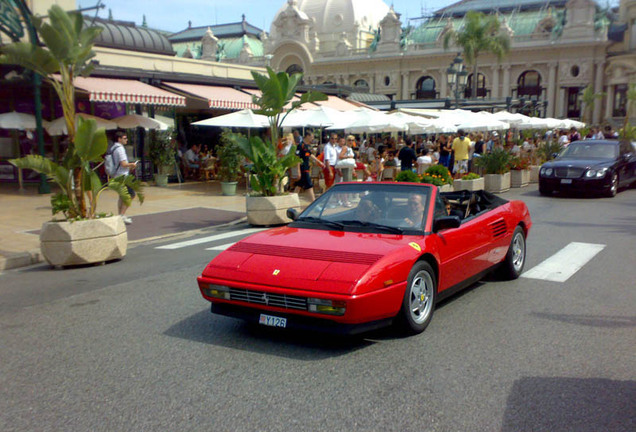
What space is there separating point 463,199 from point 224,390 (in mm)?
4669

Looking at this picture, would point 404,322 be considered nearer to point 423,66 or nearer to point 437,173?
point 437,173

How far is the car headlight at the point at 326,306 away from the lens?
4.54 meters

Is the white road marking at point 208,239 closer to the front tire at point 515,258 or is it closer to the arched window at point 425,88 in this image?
the front tire at point 515,258

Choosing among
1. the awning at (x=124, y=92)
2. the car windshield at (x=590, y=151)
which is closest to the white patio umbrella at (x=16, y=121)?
the awning at (x=124, y=92)

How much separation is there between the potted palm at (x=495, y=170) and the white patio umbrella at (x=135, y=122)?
36.1ft

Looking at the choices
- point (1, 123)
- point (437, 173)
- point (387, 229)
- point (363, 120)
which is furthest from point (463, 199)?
point (1, 123)

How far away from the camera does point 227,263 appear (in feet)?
17.1

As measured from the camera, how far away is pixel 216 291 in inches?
200

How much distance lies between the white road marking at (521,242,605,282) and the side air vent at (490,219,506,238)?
95cm

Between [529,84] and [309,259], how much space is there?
65054 millimetres

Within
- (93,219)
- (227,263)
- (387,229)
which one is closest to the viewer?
(227,263)

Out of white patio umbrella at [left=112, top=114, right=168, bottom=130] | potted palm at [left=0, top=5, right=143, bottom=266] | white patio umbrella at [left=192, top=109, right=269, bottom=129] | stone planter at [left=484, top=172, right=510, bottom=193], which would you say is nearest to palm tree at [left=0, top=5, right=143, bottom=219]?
potted palm at [left=0, top=5, right=143, bottom=266]

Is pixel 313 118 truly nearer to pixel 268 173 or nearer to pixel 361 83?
pixel 268 173

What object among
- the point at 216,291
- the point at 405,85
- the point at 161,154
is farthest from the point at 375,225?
the point at 405,85
